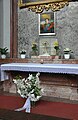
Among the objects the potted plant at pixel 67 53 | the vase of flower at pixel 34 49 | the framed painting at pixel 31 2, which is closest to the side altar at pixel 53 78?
the potted plant at pixel 67 53

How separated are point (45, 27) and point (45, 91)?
158cm

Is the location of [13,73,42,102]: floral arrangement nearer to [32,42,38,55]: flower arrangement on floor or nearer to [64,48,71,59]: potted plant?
[64,48,71,59]: potted plant

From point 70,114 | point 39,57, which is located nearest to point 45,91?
point 39,57

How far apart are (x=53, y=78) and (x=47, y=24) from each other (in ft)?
4.43

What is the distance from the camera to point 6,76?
208 inches

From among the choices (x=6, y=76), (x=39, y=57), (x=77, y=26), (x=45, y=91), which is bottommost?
(x=45, y=91)

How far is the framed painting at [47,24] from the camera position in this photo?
511 centimetres

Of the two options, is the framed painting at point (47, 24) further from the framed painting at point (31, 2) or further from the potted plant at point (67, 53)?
the potted plant at point (67, 53)

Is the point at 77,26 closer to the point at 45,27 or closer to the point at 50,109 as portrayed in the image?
the point at 45,27

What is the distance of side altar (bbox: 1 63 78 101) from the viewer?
4.51m

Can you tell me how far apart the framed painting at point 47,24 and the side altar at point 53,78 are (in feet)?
2.87

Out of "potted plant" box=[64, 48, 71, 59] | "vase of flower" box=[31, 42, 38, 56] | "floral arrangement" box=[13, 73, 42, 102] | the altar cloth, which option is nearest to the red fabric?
"floral arrangement" box=[13, 73, 42, 102]

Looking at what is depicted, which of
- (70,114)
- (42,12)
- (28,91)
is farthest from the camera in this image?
(42,12)

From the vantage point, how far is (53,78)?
16.1 feet
